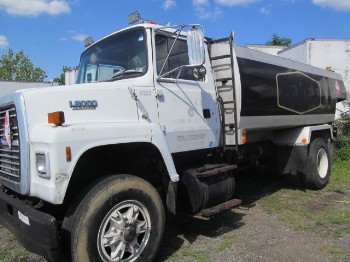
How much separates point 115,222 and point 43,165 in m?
0.92

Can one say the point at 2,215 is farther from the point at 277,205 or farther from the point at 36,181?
the point at 277,205

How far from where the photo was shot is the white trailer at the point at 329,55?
11695 millimetres

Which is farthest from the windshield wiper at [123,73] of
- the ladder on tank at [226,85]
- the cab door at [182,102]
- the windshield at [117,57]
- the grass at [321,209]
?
the grass at [321,209]

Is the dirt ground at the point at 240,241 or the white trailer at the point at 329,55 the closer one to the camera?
the dirt ground at the point at 240,241

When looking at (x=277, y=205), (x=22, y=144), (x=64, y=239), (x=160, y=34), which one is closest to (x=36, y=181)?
(x=22, y=144)

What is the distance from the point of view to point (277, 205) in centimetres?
658

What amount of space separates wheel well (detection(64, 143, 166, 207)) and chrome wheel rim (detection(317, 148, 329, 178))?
4441mm

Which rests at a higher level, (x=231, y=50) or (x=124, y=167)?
(x=231, y=50)

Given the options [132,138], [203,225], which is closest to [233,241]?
→ [203,225]

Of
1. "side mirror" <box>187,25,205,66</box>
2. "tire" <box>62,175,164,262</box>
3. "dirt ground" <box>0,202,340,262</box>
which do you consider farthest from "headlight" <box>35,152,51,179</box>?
"side mirror" <box>187,25,205,66</box>

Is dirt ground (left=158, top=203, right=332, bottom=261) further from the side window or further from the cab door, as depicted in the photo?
the side window

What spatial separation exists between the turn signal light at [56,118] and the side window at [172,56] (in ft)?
4.90

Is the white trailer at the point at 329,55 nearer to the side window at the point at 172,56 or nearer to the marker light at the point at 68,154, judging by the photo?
the side window at the point at 172,56

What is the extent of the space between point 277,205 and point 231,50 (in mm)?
2895
